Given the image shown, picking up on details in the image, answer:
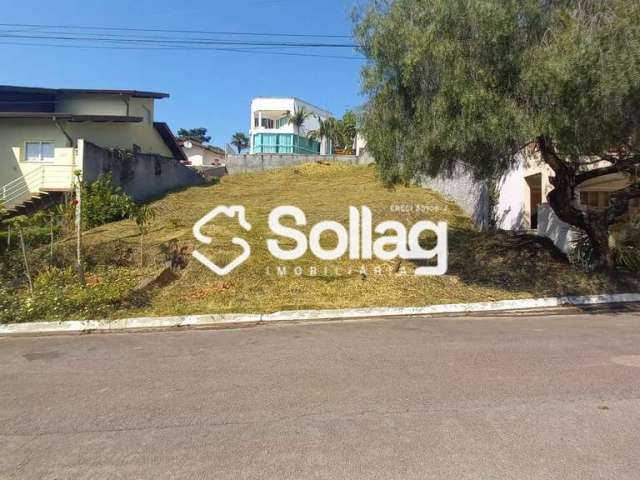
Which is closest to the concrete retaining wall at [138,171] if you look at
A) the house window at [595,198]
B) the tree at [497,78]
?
the tree at [497,78]

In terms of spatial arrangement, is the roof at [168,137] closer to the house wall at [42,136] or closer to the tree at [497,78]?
the house wall at [42,136]

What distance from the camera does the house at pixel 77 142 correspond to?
585 inches

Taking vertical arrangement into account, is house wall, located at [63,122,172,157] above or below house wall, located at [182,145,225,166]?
below

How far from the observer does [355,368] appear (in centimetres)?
478

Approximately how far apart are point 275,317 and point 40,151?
13.9m

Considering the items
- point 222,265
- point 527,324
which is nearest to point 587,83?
point 527,324

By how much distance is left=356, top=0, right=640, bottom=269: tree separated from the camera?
6.24 m

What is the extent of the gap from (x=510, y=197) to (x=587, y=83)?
927 centimetres

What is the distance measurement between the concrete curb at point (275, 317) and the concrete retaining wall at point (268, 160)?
19.8 metres

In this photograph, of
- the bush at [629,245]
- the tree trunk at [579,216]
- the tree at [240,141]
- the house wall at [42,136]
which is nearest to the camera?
the tree trunk at [579,216]

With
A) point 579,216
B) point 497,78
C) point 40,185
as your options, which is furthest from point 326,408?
point 40,185

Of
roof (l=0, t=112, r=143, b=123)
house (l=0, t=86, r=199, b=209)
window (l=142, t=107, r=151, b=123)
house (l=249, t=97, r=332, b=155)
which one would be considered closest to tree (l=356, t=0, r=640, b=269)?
house (l=0, t=86, r=199, b=209)

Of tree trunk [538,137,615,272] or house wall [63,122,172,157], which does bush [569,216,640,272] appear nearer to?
tree trunk [538,137,615,272]

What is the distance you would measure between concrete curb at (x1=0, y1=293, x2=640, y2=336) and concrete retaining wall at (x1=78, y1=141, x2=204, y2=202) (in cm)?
856
